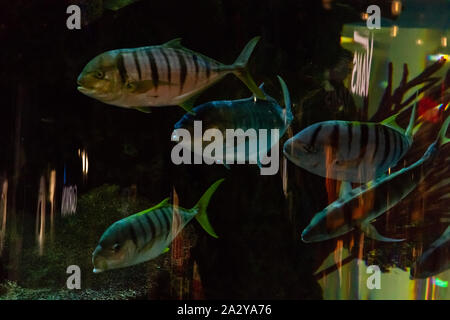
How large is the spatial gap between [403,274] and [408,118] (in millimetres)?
577

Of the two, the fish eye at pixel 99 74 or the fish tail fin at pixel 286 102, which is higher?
the fish eye at pixel 99 74

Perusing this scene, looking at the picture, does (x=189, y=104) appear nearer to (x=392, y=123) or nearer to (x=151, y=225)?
(x=151, y=225)

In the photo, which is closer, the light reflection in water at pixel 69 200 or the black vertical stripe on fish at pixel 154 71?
the black vertical stripe on fish at pixel 154 71

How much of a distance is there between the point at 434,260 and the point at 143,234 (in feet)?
3.57

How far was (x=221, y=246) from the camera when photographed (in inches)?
59.4

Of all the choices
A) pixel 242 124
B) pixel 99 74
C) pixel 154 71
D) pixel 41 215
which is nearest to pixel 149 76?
pixel 154 71

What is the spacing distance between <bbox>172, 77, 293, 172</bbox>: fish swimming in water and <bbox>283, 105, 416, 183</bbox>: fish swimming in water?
83mm

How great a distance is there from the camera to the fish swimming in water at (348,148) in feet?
4.48

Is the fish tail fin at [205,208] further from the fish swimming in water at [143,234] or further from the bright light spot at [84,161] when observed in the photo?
the bright light spot at [84,161]

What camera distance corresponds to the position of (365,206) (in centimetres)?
144

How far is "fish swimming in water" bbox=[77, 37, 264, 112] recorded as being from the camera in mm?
1276

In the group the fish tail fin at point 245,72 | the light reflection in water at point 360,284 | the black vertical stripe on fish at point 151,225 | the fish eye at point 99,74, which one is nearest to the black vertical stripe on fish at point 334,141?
the fish tail fin at point 245,72

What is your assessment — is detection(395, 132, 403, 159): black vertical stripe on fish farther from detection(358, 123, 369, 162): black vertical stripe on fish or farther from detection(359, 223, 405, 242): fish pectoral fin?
detection(359, 223, 405, 242): fish pectoral fin

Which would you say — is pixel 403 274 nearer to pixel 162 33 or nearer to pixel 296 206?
pixel 296 206
